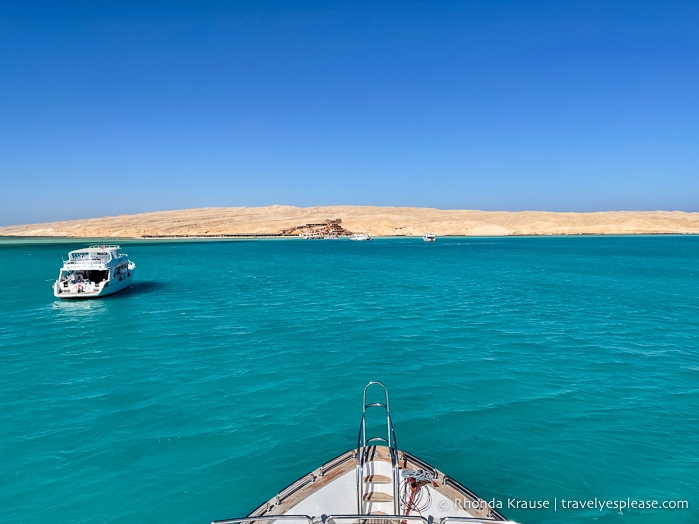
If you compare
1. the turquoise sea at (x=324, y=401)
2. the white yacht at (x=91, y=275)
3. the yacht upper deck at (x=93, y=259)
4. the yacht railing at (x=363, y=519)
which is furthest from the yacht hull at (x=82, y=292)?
the yacht railing at (x=363, y=519)

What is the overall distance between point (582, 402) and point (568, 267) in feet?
191

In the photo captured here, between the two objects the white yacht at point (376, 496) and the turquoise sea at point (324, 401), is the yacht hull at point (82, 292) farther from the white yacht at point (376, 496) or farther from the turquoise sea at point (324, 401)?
the white yacht at point (376, 496)

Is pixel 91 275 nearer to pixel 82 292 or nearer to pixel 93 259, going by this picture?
pixel 93 259

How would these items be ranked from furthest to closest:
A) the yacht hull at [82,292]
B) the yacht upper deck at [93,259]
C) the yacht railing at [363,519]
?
the yacht upper deck at [93,259] → the yacht hull at [82,292] → the yacht railing at [363,519]

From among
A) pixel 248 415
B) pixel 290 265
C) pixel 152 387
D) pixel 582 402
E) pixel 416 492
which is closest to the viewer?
pixel 416 492

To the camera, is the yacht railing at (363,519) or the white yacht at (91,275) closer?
the yacht railing at (363,519)

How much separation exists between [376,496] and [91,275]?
43853 mm

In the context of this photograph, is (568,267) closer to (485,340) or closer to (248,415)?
(485,340)

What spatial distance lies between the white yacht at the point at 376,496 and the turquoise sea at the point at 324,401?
272 centimetres

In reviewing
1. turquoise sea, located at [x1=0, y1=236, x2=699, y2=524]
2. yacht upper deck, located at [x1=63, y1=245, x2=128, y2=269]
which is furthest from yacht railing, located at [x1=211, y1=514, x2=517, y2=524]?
yacht upper deck, located at [x1=63, y1=245, x2=128, y2=269]

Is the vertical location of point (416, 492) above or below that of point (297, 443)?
above

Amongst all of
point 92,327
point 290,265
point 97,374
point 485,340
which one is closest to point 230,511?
point 97,374

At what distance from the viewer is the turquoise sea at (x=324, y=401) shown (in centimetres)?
1212

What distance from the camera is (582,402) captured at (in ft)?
57.5
